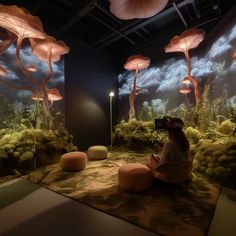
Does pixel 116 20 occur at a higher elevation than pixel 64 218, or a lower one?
higher

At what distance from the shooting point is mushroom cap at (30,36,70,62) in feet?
14.4

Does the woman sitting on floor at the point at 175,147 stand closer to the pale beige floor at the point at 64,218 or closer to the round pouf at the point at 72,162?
the pale beige floor at the point at 64,218

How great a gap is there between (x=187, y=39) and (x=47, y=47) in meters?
3.86

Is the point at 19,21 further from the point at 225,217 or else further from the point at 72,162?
the point at 225,217

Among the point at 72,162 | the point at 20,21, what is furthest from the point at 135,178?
the point at 20,21

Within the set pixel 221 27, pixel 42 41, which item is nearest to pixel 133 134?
pixel 42 41

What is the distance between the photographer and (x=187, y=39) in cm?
484

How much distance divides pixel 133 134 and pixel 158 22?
4422 millimetres

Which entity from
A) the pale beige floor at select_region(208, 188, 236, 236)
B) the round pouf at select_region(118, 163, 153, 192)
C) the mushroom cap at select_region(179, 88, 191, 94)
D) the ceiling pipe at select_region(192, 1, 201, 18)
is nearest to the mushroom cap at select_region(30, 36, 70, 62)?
the round pouf at select_region(118, 163, 153, 192)

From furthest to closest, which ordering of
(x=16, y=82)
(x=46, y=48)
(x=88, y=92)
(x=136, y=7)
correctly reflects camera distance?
(x=88, y=92)
(x=16, y=82)
(x=46, y=48)
(x=136, y=7)

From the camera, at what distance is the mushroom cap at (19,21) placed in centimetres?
311

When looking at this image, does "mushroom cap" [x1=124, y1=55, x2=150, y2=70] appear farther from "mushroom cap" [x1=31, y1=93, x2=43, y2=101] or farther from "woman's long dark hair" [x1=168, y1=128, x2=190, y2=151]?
"woman's long dark hair" [x1=168, y1=128, x2=190, y2=151]

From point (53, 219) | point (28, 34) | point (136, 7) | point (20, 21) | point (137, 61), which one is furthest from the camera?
point (137, 61)

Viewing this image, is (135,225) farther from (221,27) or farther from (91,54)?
(91,54)
